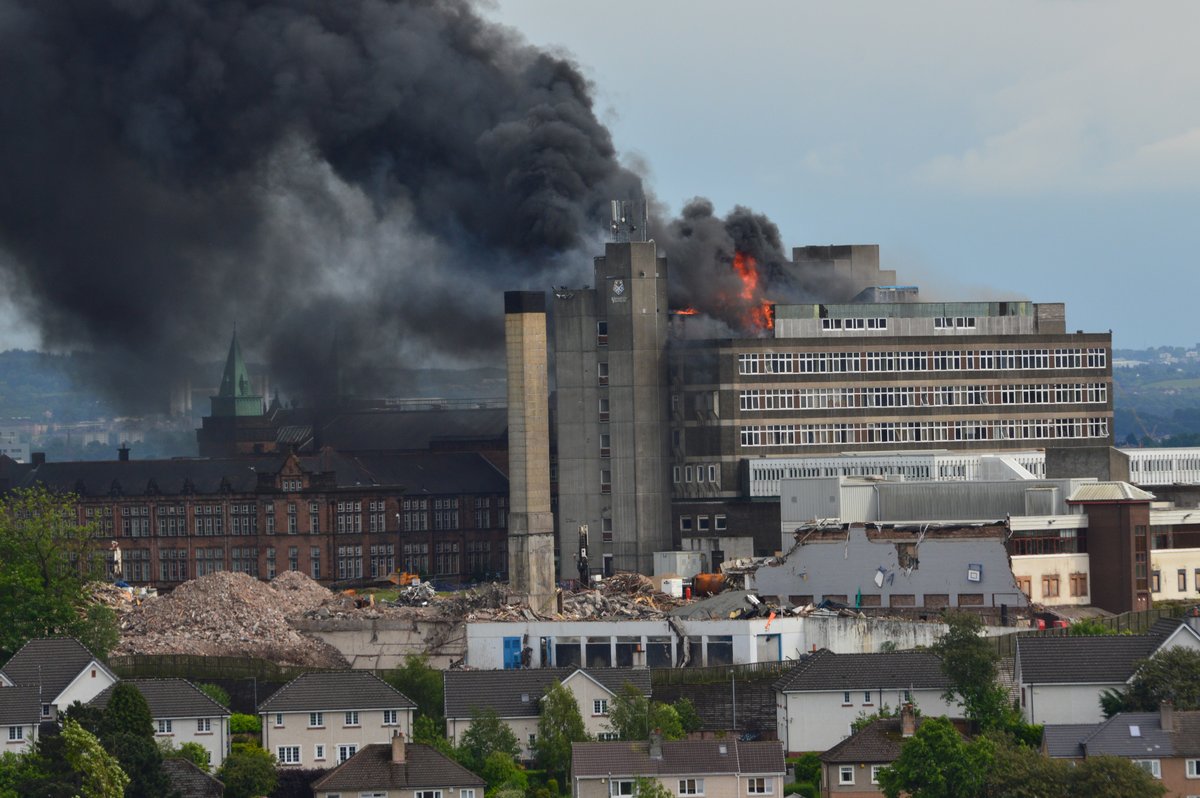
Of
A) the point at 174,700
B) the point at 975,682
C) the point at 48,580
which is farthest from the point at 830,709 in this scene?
the point at 48,580

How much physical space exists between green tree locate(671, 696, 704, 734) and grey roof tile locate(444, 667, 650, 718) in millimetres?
1409

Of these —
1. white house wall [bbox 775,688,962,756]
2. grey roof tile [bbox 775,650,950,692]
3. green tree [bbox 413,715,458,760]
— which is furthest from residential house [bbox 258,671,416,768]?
grey roof tile [bbox 775,650,950,692]

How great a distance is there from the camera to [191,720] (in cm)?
10431

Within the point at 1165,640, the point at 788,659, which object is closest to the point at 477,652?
the point at 788,659

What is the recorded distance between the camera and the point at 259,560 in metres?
170

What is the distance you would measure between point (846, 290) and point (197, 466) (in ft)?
138

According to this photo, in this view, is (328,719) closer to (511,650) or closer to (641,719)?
(641,719)

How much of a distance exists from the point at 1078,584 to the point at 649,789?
41.2 m

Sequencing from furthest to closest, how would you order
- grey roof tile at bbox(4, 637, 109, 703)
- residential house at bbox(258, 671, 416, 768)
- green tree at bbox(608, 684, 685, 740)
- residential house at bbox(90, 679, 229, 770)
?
1. grey roof tile at bbox(4, 637, 109, 703)
2. residential house at bbox(258, 671, 416, 768)
3. residential house at bbox(90, 679, 229, 770)
4. green tree at bbox(608, 684, 685, 740)

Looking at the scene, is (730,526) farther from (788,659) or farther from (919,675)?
(919,675)

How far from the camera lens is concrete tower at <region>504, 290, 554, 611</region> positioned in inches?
6014

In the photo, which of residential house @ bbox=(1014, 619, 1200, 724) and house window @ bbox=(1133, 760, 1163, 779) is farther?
residential house @ bbox=(1014, 619, 1200, 724)

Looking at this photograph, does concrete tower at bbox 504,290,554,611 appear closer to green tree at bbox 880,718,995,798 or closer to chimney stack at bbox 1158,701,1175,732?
chimney stack at bbox 1158,701,1175,732

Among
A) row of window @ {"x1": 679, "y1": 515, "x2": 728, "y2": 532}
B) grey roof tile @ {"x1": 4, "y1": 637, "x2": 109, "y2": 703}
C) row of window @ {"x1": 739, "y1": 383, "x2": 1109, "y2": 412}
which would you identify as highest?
row of window @ {"x1": 739, "y1": 383, "x2": 1109, "y2": 412}
